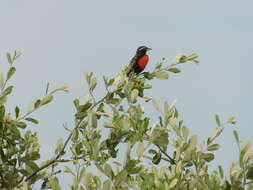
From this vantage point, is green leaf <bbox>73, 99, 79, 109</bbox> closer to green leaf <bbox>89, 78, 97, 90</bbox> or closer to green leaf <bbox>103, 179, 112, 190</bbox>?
green leaf <bbox>89, 78, 97, 90</bbox>

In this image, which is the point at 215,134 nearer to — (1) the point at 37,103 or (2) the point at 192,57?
(2) the point at 192,57

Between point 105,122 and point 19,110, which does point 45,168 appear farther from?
point 105,122

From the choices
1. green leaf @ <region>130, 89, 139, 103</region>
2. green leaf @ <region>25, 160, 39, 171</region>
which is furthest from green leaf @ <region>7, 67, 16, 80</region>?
green leaf @ <region>130, 89, 139, 103</region>

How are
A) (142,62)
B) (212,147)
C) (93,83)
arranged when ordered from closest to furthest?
(212,147) < (93,83) < (142,62)

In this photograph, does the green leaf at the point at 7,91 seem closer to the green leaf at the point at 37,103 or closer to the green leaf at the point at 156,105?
the green leaf at the point at 37,103

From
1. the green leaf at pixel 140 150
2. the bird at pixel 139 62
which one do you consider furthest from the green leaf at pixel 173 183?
the bird at pixel 139 62

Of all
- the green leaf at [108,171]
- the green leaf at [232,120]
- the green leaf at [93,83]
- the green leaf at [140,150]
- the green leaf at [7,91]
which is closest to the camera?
the green leaf at [108,171]

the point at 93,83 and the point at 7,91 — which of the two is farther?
the point at 93,83

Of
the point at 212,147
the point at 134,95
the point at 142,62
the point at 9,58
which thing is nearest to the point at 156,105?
the point at 134,95

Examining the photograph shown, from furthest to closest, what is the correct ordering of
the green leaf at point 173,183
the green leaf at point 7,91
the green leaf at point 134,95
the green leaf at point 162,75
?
the green leaf at point 162,75 → the green leaf at point 7,91 → the green leaf at point 134,95 → the green leaf at point 173,183

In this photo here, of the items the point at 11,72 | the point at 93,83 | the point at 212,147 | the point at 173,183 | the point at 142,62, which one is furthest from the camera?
the point at 142,62

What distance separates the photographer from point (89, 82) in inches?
253

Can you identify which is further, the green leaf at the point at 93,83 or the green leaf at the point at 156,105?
the green leaf at the point at 93,83

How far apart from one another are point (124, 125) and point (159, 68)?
199 centimetres
